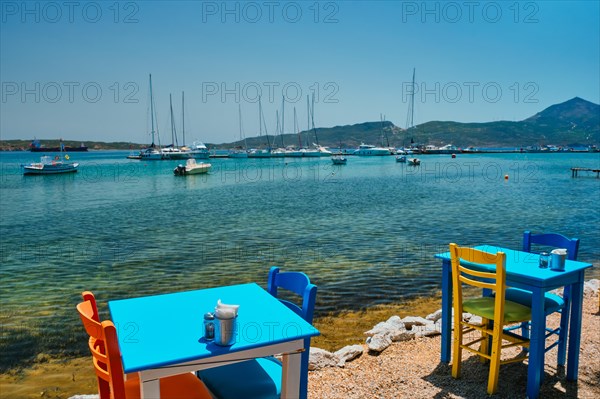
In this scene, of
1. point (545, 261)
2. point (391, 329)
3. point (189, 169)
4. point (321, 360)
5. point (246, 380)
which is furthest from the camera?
point (189, 169)

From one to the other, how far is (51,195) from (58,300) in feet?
105

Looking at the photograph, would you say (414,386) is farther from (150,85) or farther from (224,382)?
(150,85)

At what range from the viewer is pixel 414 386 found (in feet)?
15.9

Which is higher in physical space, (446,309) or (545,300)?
(545,300)

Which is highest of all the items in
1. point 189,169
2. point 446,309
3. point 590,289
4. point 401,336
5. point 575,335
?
point 446,309

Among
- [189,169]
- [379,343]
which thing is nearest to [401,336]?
[379,343]

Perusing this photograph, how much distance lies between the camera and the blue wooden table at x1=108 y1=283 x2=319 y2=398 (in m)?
2.72

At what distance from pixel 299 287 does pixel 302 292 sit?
0.07 m

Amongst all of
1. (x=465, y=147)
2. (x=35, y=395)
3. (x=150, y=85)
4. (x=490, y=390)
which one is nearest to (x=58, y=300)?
(x=35, y=395)

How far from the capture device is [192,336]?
305cm

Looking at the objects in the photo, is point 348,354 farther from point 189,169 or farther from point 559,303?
point 189,169

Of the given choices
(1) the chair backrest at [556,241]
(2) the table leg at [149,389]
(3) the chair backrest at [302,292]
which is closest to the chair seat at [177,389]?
(2) the table leg at [149,389]

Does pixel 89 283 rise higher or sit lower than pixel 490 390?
lower

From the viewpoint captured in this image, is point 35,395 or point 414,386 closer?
point 414,386
